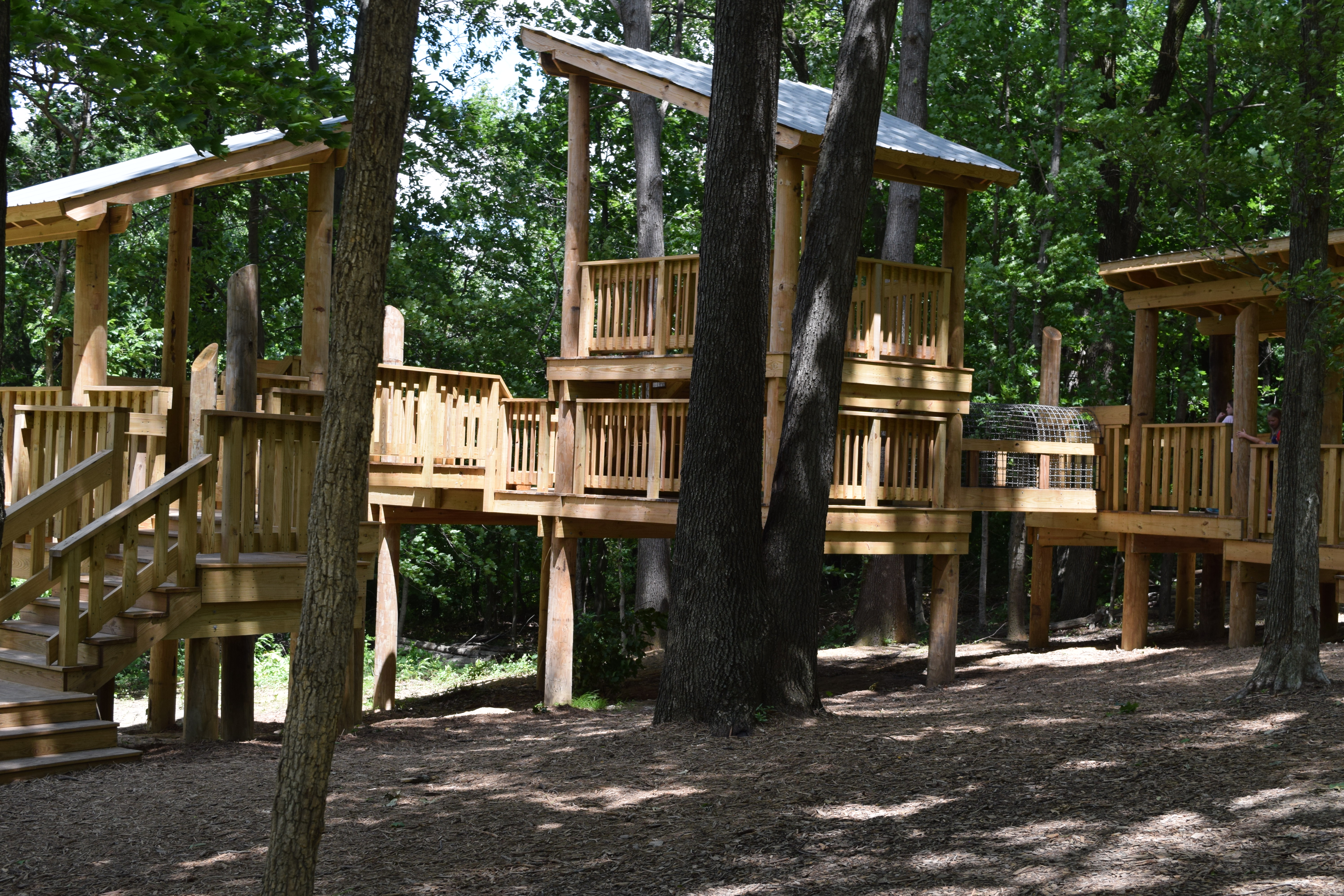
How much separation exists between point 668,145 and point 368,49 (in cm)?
2447

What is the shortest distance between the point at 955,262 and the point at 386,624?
8091 millimetres

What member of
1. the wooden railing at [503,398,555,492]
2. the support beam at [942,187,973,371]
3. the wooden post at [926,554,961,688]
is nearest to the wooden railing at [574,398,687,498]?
the wooden railing at [503,398,555,492]

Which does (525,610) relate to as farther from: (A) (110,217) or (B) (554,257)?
(A) (110,217)

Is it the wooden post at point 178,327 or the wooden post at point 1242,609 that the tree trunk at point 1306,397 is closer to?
the wooden post at point 1242,609

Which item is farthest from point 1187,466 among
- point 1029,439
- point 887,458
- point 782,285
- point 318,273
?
point 318,273

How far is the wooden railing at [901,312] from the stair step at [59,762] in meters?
8.05

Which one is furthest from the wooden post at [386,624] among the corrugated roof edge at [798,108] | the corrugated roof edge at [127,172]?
the corrugated roof edge at [798,108]

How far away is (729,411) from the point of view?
8.83m

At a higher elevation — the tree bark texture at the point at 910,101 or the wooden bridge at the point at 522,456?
the tree bark texture at the point at 910,101

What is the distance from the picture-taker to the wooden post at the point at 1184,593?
56.5 ft

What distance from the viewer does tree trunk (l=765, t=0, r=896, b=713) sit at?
30.9ft

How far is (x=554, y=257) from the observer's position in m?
28.4

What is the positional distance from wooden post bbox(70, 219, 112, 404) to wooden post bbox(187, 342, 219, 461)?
1.28 m

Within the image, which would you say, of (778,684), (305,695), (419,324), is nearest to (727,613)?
(778,684)
